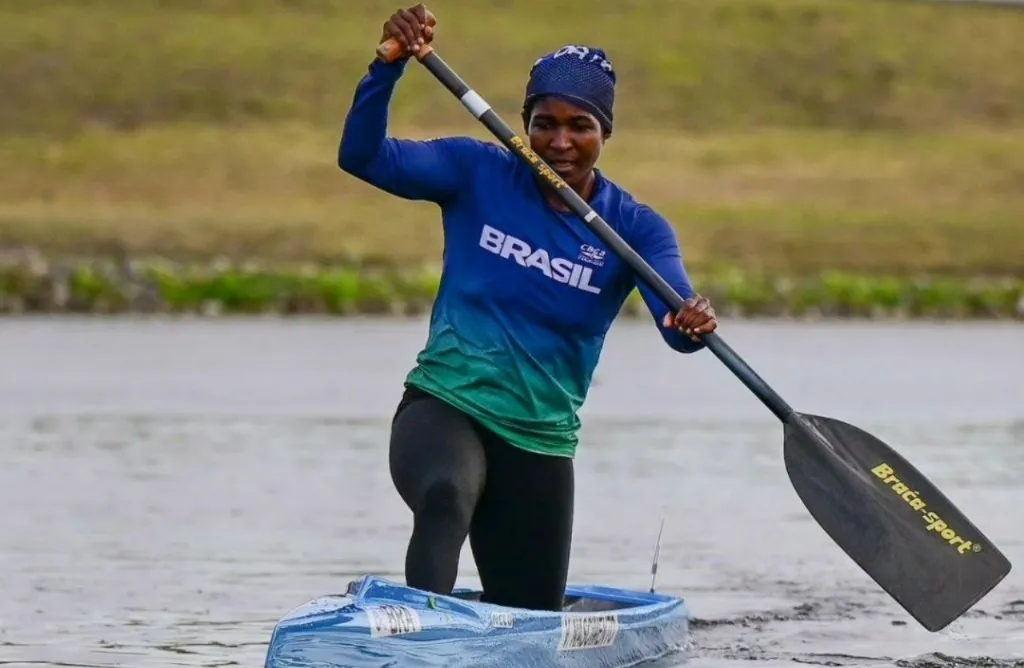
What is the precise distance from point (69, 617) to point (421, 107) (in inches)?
2761

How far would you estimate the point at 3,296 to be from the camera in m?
40.7

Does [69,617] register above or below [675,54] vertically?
below

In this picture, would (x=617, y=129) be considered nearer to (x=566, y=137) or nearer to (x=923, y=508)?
(x=923, y=508)

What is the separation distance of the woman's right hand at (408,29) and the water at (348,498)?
7.76ft

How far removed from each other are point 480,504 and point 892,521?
1.63m

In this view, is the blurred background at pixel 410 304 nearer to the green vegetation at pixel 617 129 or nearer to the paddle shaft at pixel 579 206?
the green vegetation at pixel 617 129

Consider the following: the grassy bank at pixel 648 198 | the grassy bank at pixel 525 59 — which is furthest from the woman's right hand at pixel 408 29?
the grassy bank at pixel 525 59

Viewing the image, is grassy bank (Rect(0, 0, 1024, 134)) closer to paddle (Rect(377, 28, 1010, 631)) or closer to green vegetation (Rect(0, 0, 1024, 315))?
green vegetation (Rect(0, 0, 1024, 315))

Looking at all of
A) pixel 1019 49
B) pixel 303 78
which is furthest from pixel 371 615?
pixel 1019 49

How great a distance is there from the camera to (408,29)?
882 centimetres

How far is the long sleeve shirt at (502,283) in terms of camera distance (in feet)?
28.8

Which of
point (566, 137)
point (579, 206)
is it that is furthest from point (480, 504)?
point (566, 137)

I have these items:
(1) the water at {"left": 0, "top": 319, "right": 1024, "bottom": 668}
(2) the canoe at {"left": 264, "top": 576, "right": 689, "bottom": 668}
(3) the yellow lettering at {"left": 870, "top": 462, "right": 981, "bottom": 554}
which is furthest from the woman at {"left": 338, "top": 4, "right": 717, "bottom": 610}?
(1) the water at {"left": 0, "top": 319, "right": 1024, "bottom": 668}

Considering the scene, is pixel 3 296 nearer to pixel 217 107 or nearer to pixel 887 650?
pixel 887 650
